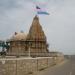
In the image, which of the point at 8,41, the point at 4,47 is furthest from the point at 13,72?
the point at 4,47

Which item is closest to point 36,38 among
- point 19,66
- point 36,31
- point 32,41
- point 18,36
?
point 32,41

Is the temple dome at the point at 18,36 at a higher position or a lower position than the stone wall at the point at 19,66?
higher

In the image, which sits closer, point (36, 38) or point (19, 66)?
point (19, 66)

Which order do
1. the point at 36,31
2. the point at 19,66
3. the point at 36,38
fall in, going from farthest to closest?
1. the point at 36,31
2. the point at 36,38
3. the point at 19,66

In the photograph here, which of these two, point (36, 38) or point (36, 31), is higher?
point (36, 31)

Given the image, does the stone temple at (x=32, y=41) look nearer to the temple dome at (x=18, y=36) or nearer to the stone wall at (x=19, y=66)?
the temple dome at (x=18, y=36)

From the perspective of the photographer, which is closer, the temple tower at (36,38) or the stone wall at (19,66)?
the stone wall at (19,66)

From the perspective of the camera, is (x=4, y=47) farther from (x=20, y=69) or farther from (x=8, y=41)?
(x=20, y=69)

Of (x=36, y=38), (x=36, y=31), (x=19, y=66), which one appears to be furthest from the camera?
(x=36, y=31)

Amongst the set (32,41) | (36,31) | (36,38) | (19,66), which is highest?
(36,31)

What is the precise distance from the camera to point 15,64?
29.0 m

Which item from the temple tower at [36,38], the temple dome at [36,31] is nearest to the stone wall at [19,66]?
the temple tower at [36,38]

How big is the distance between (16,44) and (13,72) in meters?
52.2

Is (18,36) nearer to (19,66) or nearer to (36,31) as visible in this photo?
(36,31)
